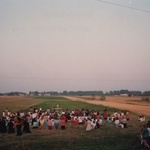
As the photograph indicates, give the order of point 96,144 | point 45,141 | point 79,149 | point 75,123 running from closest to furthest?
point 79,149, point 96,144, point 45,141, point 75,123

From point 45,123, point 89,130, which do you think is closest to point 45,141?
point 89,130

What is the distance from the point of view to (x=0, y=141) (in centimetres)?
1853

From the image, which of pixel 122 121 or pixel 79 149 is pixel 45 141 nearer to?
pixel 79 149

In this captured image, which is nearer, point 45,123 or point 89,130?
point 89,130

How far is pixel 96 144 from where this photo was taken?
17.2 m

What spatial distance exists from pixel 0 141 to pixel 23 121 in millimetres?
4610

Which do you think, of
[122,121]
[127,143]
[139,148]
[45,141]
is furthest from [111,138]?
[122,121]

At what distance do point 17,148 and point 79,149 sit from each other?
164 inches

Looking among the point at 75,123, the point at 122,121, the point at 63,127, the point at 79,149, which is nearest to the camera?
the point at 79,149

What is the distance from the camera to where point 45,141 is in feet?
60.3

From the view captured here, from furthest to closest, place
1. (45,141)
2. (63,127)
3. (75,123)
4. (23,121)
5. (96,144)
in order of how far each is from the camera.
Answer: (75,123), (63,127), (23,121), (45,141), (96,144)

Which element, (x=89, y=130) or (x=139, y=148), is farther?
(x=89, y=130)

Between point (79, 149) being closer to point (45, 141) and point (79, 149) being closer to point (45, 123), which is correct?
point (45, 141)

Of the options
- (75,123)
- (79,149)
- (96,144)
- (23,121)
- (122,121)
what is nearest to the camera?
(79,149)
